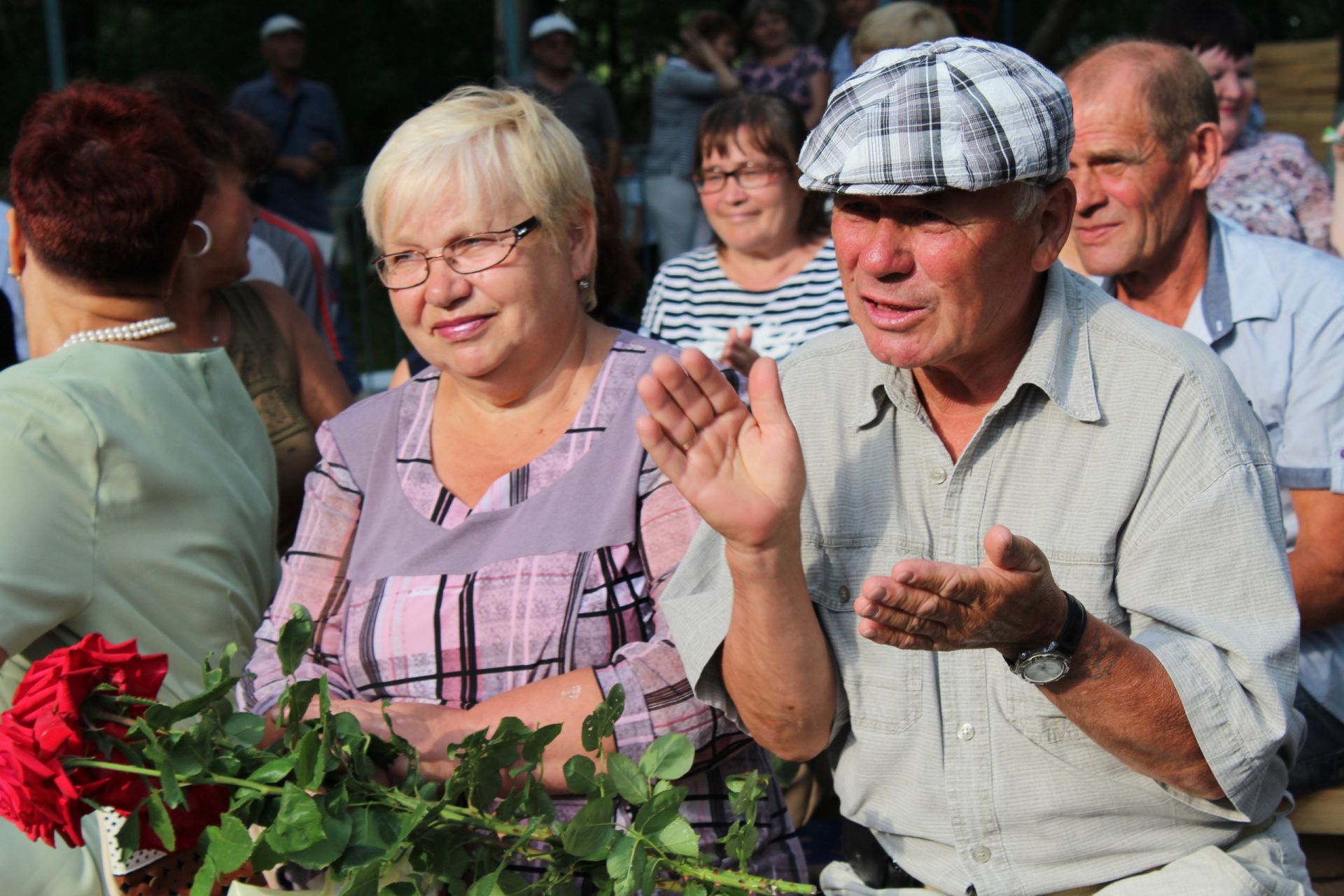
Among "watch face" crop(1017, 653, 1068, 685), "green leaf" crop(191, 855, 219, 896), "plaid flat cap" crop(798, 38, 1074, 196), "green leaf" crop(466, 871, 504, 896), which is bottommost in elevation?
"green leaf" crop(466, 871, 504, 896)

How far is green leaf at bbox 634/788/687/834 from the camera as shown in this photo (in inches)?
72.2

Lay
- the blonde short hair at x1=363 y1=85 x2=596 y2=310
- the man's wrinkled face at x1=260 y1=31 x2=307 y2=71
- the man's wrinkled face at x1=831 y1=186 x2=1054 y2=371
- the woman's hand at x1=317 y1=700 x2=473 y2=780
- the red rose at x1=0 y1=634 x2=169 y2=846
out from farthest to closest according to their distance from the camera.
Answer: the man's wrinkled face at x1=260 y1=31 x2=307 y2=71 → the blonde short hair at x1=363 y1=85 x2=596 y2=310 → the woman's hand at x1=317 y1=700 x2=473 y2=780 → the man's wrinkled face at x1=831 y1=186 x2=1054 y2=371 → the red rose at x1=0 y1=634 x2=169 y2=846

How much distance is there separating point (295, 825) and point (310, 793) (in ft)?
0.30

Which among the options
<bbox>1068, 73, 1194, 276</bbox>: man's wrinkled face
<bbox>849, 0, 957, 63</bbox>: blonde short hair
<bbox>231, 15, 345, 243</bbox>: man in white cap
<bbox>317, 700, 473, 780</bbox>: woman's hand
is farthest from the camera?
<bbox>231, 15, 345, 243</bbox>: man in white cap

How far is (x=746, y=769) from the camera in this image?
2.45m

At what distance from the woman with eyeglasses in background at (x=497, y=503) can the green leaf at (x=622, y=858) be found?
411mm

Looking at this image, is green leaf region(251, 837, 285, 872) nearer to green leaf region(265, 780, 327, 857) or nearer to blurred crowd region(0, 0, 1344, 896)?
green leaf region(265, 780, 327, 857)

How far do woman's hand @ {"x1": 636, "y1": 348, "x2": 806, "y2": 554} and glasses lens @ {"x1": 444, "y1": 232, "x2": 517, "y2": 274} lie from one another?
75 cm

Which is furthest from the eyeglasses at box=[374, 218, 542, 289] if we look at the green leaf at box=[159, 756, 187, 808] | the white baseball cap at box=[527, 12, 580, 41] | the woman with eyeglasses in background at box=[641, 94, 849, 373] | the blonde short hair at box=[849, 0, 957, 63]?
the white baseball cap at box=[527, 12, 580, 41]

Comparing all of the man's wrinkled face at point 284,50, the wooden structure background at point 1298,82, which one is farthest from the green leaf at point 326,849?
the wooden structure background at point 1298,82

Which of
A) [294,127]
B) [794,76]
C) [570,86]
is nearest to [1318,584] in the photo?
[794,76]

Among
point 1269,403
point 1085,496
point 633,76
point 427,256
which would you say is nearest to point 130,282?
point 427,256

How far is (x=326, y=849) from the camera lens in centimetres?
181

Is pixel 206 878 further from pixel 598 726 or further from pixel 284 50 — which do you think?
pixel 284 50
